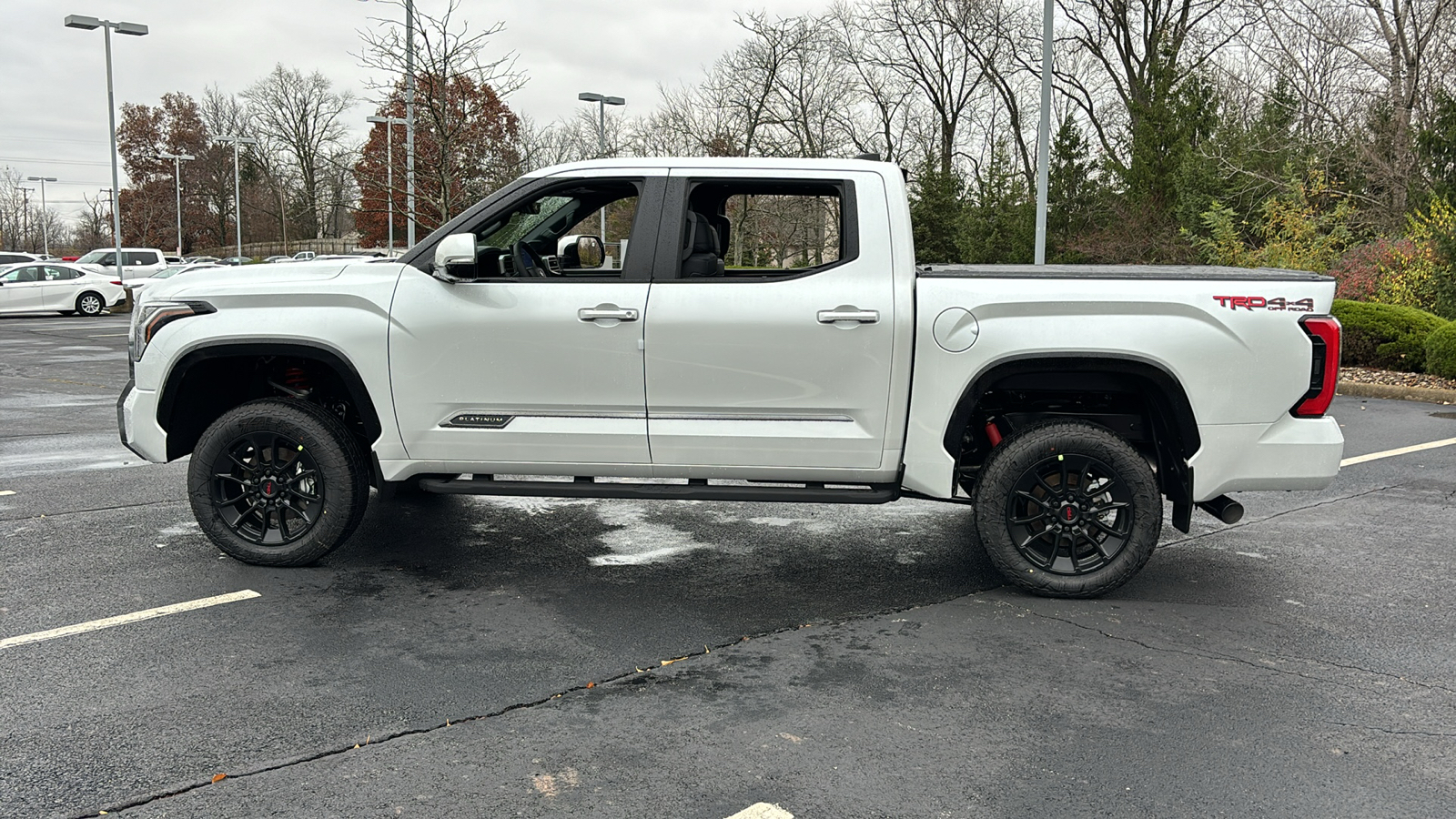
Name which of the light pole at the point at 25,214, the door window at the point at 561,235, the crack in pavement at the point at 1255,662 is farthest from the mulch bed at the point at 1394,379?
the light pole at the point at 25,214

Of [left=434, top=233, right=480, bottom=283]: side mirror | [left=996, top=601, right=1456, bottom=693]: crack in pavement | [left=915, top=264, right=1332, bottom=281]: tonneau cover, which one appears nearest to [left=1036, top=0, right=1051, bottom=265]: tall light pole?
[left=915, top=264, right=1332, bottom=281]: tonneau cover

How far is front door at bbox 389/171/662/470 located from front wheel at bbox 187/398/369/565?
43cm

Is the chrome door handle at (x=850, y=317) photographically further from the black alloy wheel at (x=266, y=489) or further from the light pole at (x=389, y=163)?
the light pole at (x=389, y=163)

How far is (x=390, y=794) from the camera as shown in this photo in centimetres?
330

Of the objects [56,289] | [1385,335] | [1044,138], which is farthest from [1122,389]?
[56,289]

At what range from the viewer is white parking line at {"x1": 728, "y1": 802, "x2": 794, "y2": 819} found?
3.20 metres

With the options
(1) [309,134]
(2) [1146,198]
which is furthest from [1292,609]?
(1) [309,134]

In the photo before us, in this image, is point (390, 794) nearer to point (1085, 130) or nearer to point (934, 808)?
point (934, 808)

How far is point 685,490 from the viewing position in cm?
534

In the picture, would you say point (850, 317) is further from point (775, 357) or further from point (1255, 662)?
point (1255, 662)

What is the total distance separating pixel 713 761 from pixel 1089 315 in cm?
269

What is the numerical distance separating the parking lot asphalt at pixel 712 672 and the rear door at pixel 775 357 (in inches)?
28.5

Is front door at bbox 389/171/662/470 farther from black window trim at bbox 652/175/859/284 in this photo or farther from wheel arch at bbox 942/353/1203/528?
wheel arch at bbox 942/353/1203/528

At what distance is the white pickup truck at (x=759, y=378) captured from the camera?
507cm
